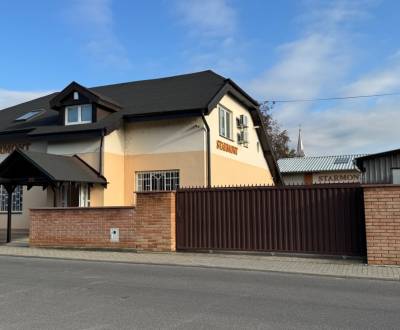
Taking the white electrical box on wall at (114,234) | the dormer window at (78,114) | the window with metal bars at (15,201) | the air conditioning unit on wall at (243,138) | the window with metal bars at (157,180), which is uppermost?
the dormer window at (78,114)

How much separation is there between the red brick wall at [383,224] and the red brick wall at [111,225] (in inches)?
225

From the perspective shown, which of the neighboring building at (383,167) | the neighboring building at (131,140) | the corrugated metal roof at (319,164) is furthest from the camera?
the corrugated metal roof at (319,164)

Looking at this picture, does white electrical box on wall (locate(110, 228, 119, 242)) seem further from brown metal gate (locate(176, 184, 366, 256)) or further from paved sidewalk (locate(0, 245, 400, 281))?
brown metal gate (locate(176, 184, 366, 256))

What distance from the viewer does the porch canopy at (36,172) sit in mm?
17625

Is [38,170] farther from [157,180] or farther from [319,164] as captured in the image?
[319,164]

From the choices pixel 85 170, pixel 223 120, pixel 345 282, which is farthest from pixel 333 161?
pixel 345 282

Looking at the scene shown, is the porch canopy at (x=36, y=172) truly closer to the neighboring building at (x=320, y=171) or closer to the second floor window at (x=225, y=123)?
the second floor window at (x=225, y=123)

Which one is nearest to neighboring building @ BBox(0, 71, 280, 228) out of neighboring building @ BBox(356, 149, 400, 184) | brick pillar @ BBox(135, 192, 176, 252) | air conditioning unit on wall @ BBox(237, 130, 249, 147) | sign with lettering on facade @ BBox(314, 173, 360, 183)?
air conditioning unit on wall @ BBox(237, 130, 249, 147)

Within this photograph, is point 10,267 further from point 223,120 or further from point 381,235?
point 223,120

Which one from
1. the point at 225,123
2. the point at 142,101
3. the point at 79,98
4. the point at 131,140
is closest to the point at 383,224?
the point at 225,123

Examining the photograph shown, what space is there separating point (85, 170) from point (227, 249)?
8375 millimetres

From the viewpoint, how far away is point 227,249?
47.2ft

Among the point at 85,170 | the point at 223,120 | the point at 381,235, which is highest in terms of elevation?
the point at 223,120

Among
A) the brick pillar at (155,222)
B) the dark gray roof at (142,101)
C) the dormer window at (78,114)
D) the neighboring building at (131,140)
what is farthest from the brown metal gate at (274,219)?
the dormer window at (78,114)
